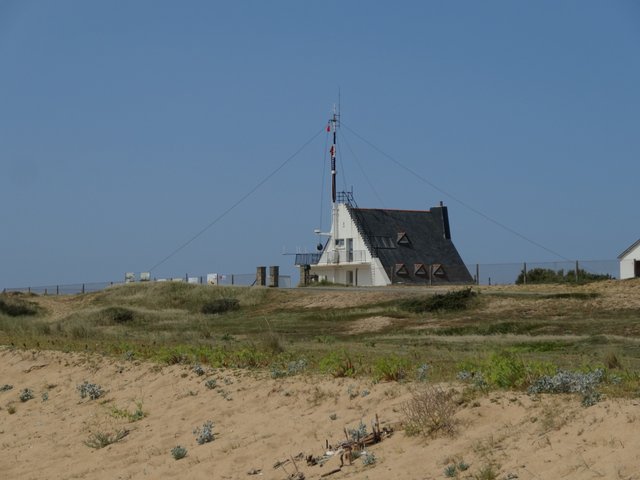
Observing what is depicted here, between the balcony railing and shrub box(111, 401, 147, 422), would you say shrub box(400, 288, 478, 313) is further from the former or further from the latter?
the balcony railing

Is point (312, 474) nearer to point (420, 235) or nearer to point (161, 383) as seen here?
point (161, 383)

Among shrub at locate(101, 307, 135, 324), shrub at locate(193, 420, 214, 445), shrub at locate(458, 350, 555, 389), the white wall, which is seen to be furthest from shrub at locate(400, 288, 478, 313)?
the white wall

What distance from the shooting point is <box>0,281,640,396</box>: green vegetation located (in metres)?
15.4

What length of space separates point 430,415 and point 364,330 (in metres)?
24.9

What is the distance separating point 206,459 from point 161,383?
475 cm

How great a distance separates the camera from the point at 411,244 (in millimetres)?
77625

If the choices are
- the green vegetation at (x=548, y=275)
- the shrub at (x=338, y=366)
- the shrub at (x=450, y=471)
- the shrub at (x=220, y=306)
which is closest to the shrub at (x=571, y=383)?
the shrub at (x=450, y=471)

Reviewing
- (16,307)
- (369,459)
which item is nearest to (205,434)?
(369,459)

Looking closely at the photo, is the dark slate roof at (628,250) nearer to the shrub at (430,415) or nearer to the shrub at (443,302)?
the shrub at (443,302)

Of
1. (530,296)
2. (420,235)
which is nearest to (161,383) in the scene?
(530,296)

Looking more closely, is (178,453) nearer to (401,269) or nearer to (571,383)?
(571,383)

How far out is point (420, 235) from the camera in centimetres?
7975

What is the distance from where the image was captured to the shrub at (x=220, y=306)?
170ft

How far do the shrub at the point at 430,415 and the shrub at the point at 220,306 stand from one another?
3980 cm
